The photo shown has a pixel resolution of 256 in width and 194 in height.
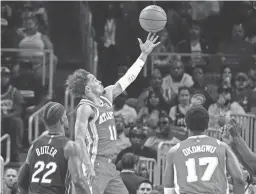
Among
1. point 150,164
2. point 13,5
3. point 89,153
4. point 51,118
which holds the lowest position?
point 150,164

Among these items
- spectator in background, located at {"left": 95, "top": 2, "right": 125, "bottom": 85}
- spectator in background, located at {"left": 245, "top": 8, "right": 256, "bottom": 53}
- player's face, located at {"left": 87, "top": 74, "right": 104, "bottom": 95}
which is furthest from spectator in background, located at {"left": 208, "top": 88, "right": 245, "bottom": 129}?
player's face, located at {"left": 87, "top": 74, "right": 104, "bottom": 95}

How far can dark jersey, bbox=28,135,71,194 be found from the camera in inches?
340

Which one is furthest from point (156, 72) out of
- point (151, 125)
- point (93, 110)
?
point (93, 110)

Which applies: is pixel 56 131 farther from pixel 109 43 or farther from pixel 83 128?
pixel 109 43

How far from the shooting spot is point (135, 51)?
19.4 m

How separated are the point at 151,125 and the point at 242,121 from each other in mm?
1928

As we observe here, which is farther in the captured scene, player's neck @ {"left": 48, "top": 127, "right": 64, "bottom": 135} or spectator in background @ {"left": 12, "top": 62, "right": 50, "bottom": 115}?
spectator in background @ {"left": 12, "top": 62, "right": 50, "bottom": 115}

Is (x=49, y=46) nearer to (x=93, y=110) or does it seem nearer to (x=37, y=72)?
(x=37, y=72)

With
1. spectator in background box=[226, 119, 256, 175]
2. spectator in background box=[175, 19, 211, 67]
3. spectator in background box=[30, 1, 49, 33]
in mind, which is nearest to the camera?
spectator in background box=[226, 119, 256, 175]

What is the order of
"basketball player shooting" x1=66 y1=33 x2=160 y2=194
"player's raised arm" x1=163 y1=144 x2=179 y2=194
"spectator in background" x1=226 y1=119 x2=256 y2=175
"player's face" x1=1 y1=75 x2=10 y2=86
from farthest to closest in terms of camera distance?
"player's face" x1=1 y1=75 x2=10 y2=86 → "basketball player shooting" x1=66 y1=33 x2=160 y2=194 → "spectator in background" x1=226 y1=119 x2=256 y2=175 → "player's raised arm" x1=163 y1=144 x2=179 y2=194

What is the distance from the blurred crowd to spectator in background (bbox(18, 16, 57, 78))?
Result: 21 mm

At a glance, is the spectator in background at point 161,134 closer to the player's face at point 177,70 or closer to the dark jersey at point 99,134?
the player's face at point 177,70

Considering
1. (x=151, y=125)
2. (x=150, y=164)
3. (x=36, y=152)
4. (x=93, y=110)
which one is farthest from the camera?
(x=151, y=125)

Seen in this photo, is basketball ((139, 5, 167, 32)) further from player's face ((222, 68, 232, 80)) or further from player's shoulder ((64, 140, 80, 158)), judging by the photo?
player's face ((222, 68, 232, 80))
